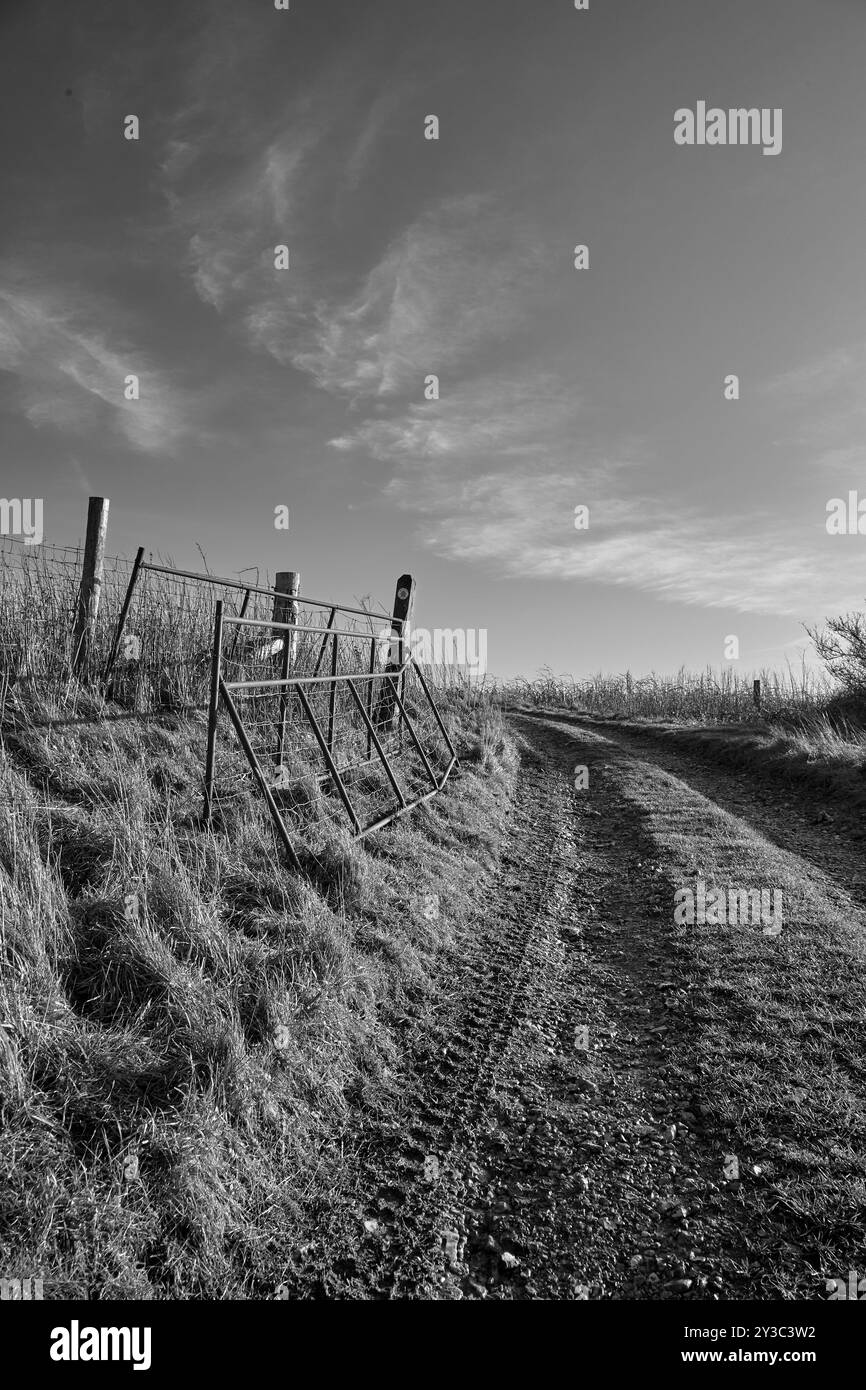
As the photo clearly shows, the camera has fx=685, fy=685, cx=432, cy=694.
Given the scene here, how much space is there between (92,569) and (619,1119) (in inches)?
341

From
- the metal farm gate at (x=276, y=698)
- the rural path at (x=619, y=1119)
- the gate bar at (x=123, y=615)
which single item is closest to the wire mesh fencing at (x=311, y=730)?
the metal farm gate at (x=276, y=698)

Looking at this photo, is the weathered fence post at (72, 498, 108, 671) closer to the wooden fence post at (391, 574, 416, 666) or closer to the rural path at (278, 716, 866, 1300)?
the wooden fence post at (391, 574, 416, 666)

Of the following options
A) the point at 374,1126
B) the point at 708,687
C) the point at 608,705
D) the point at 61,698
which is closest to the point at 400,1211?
the point at 374,1126

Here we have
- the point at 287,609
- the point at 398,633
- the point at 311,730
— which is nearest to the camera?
the point at 311,730

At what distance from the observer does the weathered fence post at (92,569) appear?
29.2 ft

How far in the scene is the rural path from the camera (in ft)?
9.75

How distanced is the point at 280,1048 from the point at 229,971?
595 mm

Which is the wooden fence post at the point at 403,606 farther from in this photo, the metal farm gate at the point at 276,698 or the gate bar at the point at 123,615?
the gate bar at the point at 123,615

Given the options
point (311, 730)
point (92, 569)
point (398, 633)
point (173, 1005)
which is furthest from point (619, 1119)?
point (398, 633)

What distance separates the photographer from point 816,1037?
181 inches

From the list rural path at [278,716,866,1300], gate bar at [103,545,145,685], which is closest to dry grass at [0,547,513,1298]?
rural path at [278,716,866,1300]

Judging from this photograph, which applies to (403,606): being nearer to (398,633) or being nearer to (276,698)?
(398,633)

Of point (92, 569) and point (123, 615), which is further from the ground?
point (92, 569)

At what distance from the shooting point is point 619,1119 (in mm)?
3902
